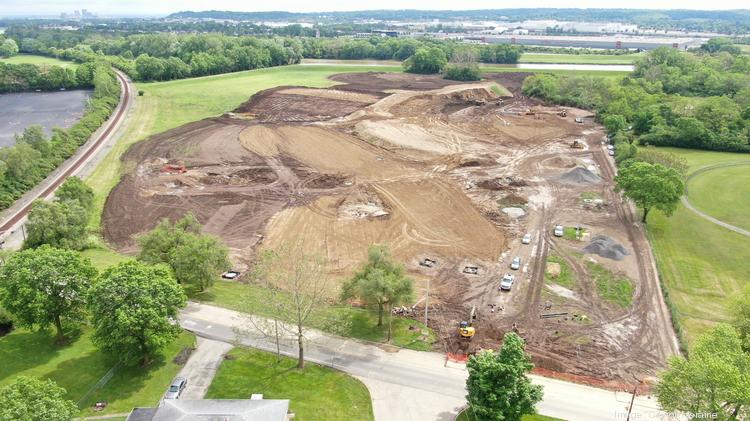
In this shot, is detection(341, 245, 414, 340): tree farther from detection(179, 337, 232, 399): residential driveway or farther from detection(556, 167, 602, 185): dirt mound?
detection(556, 167, 602, 185): dirt mound

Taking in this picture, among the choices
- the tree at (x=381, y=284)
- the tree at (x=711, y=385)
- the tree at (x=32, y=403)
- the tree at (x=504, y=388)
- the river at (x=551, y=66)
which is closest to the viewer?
the tree at (x=32, y=403)

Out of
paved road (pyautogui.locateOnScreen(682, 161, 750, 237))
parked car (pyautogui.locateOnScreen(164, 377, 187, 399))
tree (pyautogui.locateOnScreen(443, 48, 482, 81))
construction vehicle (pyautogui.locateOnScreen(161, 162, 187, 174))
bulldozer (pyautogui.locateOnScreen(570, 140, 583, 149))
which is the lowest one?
parked car (pyautogui.locateOnScreen(164, 377, 187, 399))

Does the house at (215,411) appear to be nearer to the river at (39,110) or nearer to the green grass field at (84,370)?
the green grass field at (84,370)

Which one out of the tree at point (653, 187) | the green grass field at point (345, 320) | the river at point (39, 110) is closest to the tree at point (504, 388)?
the green grass field at point (345, 320)

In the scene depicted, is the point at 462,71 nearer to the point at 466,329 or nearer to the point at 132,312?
the point at 466,329

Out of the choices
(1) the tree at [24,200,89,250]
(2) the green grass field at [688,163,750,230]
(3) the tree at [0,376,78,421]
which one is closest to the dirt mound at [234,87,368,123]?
(1) the tree at [24,200,89,250]

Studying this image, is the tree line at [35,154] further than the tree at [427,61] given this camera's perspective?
No

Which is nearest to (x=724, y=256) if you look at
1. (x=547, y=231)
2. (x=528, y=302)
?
(x=547, y=231)
